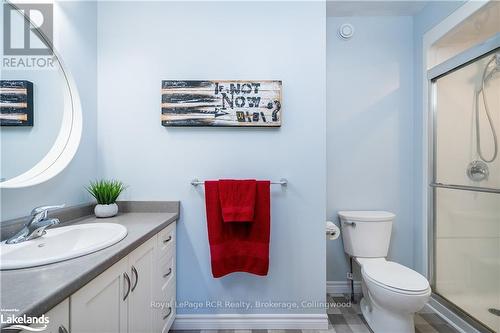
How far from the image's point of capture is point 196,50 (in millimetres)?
1573

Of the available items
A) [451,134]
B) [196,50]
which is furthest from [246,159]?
[451,134]

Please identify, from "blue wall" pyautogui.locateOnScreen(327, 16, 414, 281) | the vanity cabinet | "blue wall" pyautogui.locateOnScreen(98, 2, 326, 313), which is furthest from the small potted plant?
"blue wall" pyautogui.locateOnScreen(327, 16, 414, 281)

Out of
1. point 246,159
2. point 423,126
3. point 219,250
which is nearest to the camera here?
point 219,250

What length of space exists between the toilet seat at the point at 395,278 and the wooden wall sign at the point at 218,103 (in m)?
1.13

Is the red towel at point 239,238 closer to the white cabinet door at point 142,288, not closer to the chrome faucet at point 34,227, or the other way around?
the white cabinet door at point 142,288

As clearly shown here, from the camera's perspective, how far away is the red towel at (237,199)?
142cm

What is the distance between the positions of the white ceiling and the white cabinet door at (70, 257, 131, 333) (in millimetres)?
2258

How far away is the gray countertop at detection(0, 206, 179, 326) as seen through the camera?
54 cm

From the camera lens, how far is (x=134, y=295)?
101 cm

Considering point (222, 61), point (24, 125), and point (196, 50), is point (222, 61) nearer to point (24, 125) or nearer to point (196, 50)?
point (196, 50)

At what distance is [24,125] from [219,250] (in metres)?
1.18

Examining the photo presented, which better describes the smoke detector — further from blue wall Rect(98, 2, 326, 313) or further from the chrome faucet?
the chrome faucet

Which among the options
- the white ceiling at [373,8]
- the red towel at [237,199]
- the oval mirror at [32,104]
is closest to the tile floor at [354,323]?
the red towel at [237,199]

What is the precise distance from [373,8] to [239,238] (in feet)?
6.91
